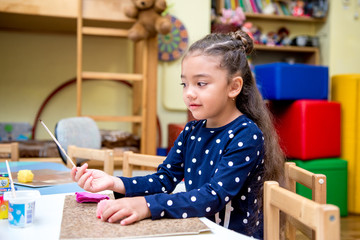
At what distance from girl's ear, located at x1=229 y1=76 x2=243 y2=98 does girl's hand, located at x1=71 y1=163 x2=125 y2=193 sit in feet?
1.19

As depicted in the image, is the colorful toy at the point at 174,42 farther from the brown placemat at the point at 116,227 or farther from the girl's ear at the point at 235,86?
the brown placemat at the point at 116,227

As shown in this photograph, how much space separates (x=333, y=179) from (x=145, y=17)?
1.70 meters

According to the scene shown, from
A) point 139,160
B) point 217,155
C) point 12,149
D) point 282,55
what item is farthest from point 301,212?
point 282,55

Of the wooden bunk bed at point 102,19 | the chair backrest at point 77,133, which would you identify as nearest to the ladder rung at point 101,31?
the wooden bunk bed at point 102,19

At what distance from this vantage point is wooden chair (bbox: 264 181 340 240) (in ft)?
1.84

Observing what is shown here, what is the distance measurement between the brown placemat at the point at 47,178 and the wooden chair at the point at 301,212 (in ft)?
Result: 2.18

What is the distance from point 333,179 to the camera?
2.76m

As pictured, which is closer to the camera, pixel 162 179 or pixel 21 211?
pixel 21 211

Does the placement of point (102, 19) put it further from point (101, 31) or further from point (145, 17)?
point (145, 17)

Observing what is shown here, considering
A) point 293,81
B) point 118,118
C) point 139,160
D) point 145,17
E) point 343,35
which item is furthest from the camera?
point 343,35

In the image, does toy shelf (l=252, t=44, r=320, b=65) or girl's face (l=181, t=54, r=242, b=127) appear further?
toy shelf (l=252, t=44, r=320, b=65)

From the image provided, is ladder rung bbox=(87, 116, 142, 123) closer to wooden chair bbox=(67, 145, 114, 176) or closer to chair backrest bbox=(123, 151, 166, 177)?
wooden chair bbox=(67, 145, 114, 176)

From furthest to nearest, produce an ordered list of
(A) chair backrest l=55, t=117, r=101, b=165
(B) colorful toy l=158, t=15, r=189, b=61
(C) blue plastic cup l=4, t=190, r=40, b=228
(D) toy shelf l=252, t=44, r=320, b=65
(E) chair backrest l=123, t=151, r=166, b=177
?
(D) toy shelf l=252, t=44, r=320, b=65, (B) colorful toy l=158, t=15, r=189, b=61, (A) chair backrest l=55, t=117, r=101, b=165, (E) chair backrest l=123, t=151, r=166, b=177, (C) blue plastic cup l=4, t=190, r=40, b=228

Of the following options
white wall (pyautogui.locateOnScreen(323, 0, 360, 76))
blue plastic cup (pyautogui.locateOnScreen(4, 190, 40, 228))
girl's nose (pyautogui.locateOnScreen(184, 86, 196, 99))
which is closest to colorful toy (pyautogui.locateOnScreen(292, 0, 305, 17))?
white wall (pyautogui.locateOnScreen(323, 0, 360, 76))
